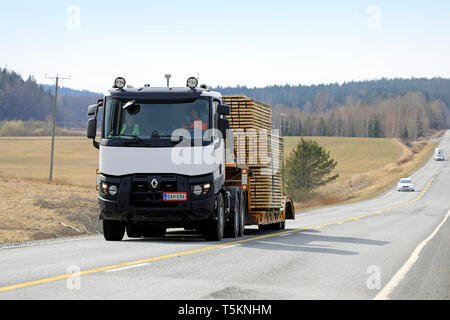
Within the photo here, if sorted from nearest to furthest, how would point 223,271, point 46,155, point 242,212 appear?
point 223,271, point 242,212, point 46,155

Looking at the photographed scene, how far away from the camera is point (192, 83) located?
610 inches

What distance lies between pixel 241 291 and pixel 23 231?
17.1 metres

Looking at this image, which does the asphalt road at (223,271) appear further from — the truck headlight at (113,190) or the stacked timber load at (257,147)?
the stacked timber load at (257,147)

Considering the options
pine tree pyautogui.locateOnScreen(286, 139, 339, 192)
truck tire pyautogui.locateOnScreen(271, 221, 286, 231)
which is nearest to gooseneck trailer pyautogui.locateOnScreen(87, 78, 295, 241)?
truck tire pyautogui.locateOnScreen(271, 221, 286, 231)

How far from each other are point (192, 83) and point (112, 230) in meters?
4.21

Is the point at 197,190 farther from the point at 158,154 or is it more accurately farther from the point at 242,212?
the point at 242,212

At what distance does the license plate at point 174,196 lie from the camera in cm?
1498

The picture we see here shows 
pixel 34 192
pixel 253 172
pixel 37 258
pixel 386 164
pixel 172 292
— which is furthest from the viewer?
pixel 386 164

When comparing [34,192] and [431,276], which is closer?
[431,276]

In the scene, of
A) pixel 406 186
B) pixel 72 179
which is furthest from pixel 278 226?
pixel 406 186

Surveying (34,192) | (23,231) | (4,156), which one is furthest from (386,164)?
(23,231)

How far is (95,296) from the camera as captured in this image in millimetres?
7676

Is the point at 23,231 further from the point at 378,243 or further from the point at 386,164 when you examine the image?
the point at 386,164
